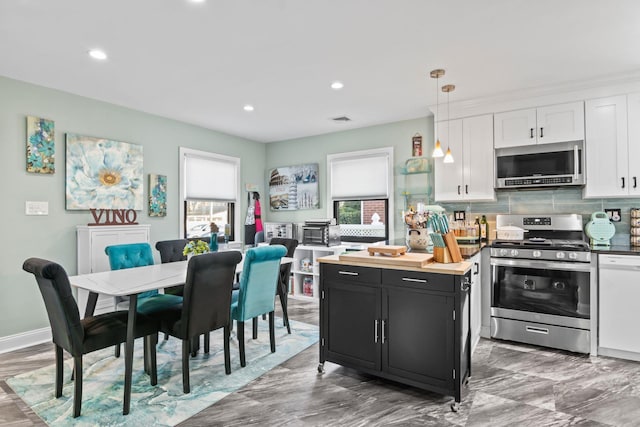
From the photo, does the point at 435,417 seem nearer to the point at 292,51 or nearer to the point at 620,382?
the point at 620,382

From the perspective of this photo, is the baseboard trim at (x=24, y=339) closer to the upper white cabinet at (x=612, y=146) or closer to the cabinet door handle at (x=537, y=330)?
the cabinet door handle at (x=537, y=330)

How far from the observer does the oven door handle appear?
311 centimetres

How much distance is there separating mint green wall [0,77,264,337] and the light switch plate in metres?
0.03

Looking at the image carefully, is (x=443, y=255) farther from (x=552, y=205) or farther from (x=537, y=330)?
(x=552, y=205)

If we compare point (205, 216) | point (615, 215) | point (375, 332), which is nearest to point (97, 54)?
point (205, 216)

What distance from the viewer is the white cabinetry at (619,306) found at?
2930 millimetres

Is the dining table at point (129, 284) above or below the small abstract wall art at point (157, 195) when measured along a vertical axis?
below

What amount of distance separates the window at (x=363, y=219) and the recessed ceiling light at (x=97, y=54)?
349 centimetres

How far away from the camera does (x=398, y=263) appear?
232cm

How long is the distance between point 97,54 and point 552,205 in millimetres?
4623

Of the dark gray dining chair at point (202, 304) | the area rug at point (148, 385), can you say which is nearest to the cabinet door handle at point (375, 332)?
the area rug at point (148, 385)

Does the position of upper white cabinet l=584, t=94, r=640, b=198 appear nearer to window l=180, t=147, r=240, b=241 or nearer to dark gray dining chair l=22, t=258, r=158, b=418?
dark gray dining chair l=22, t=258, r=158, b=418

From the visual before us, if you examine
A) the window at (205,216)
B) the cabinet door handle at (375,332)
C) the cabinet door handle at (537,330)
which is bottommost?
the cabinet door handle at (537,330)

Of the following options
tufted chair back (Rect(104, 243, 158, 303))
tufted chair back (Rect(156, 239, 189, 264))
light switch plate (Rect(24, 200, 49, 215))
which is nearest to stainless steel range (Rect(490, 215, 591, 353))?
tufted chair back (Rect(156, 239, 189, 264))
